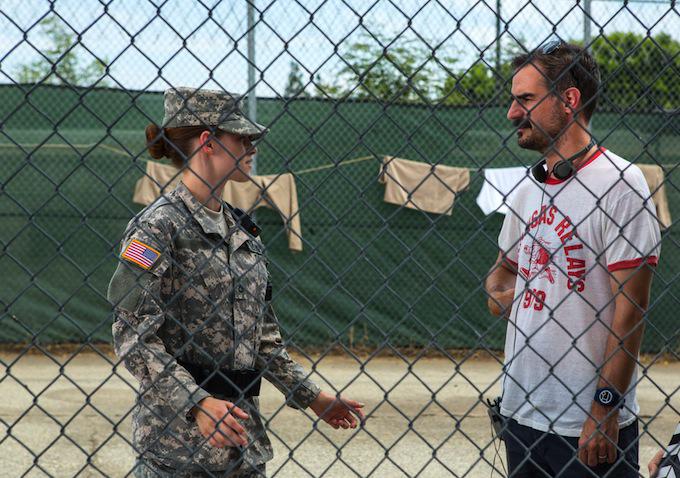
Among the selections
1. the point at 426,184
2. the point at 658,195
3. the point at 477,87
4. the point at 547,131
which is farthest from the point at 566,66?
the point at 477,87

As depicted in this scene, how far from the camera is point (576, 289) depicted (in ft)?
8.59

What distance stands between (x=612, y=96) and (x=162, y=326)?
9.71m

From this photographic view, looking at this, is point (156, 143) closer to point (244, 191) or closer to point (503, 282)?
point (503, 282)

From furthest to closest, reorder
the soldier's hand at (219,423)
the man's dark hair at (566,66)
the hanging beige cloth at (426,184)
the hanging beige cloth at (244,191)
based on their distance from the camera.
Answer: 1. the hanging beige cloth at (426,184)
2. the hanging beige cloth at (244,191)
3. the man's dark hair at (566,66)
4. the soldier's hand at (219,423)

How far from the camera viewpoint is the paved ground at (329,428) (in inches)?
193

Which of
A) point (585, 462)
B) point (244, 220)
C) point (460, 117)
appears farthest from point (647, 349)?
point (244, 220)

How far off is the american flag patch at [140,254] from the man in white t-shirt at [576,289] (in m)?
1.11

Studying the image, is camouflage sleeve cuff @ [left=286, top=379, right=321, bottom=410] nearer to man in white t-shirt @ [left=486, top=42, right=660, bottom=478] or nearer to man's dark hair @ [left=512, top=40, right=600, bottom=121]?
man in white t-shirt @ [left=486, top=42, right=660, bottom=478]

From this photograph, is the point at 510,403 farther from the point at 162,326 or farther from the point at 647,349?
the point at 647,349

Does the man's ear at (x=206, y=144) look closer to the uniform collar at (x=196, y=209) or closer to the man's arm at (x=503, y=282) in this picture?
the uniform collar at (x=196, y=209)

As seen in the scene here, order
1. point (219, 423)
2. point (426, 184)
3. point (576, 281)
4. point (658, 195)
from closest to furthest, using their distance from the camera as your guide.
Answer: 1. point (219, 423)
2. point (576, 281)
3. point (426, 184)
4. point (658, 195)

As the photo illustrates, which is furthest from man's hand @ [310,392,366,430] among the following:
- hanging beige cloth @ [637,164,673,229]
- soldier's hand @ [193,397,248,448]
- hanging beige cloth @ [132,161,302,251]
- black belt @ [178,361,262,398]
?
hanging beige cloth @ [637,164,673,229]

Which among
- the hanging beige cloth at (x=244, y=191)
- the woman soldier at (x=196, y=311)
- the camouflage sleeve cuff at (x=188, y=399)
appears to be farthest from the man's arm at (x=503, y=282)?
the hanging beige cloth at (x=244, y=191)

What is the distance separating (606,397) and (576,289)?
353 mm
